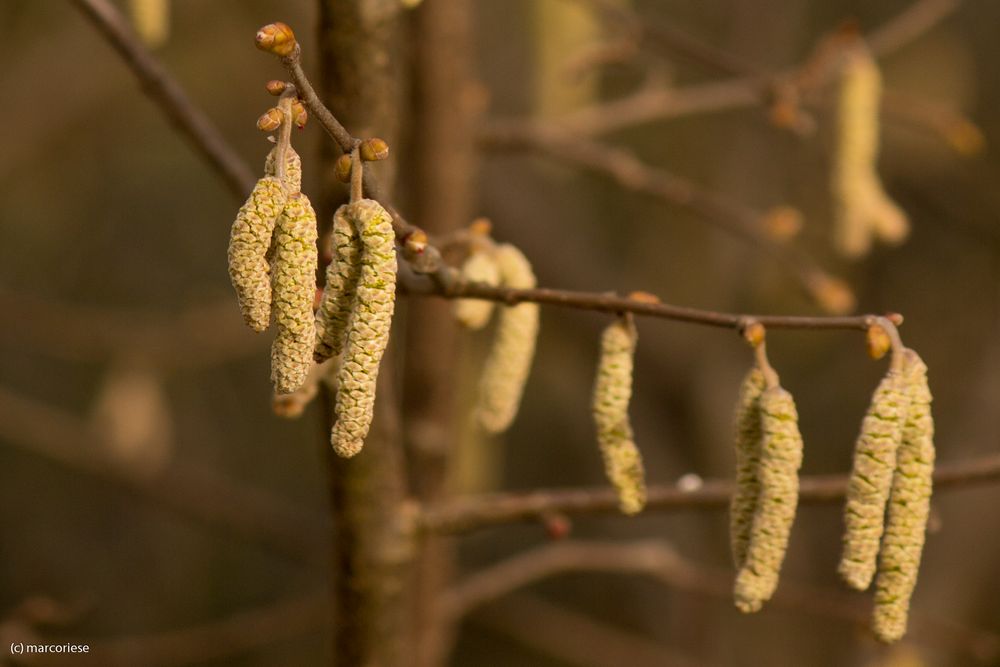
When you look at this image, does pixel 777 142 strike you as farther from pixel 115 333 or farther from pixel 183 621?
pixel 183 621

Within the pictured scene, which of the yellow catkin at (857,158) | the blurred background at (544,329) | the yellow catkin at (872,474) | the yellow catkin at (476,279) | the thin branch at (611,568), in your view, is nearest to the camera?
the yellow catkin at (872,474)

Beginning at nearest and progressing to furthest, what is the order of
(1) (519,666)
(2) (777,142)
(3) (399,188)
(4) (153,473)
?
(3) (399,188) < (4) (153,473) < (2) (777,142) < (1) (519,666)

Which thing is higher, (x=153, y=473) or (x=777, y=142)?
(x=777, y=142)

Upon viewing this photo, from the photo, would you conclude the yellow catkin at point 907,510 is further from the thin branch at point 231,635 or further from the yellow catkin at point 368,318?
the thin branch at point 231,635

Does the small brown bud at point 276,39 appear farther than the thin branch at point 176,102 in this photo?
No

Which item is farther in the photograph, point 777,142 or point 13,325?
point 777,142

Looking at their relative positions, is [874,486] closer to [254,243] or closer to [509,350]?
[509,350]

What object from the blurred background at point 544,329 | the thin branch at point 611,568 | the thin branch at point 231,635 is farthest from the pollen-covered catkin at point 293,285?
the thin branch at point 231,635

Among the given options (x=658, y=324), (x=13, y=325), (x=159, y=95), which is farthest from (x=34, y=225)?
(x=159, y=95)

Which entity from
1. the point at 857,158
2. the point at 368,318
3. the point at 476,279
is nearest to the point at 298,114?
the point at 368,318
